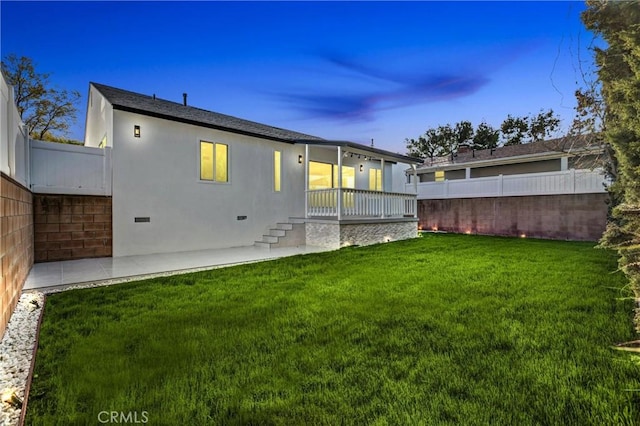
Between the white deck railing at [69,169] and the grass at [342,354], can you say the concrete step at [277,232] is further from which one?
the grass at [342,354]

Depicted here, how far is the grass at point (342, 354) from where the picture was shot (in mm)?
1964

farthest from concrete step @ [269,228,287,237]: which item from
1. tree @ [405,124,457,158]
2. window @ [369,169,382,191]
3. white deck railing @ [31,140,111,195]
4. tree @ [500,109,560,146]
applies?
tree @ [405,124,457,158]

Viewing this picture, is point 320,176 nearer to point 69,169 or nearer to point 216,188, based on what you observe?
point 216,188

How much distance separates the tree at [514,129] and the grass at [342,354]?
35.2 m

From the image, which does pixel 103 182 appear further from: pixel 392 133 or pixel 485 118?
pixel 485 118

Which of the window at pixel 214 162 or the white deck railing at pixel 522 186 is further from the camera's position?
the white deck railing at pixel 522 186

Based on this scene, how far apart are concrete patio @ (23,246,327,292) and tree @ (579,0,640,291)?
6774mm

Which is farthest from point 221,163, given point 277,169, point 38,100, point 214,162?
point 38,100

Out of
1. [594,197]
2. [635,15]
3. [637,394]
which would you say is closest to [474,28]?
[594,197]

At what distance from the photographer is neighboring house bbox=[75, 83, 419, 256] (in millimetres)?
8555

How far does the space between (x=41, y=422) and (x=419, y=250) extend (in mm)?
8654

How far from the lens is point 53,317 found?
12.4 ft
